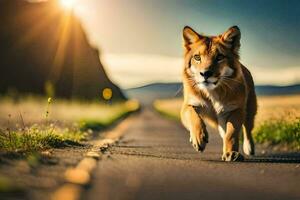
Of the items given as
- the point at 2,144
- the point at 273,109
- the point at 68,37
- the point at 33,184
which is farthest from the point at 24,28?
the point at 33,184

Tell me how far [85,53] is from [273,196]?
7093 cm

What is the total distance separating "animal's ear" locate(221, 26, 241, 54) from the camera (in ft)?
32.9

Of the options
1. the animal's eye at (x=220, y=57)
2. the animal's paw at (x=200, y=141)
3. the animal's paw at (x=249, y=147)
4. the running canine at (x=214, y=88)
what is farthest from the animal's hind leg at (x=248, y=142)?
the animal's paw at (x=200, y=141)

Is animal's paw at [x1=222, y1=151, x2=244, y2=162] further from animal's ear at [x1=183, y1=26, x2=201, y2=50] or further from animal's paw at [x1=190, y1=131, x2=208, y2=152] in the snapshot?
animal's ear at [x1=183, y1=26, x2=201, y2=50]

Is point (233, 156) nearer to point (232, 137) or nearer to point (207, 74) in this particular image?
point (232, 137)

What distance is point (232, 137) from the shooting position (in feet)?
31.2

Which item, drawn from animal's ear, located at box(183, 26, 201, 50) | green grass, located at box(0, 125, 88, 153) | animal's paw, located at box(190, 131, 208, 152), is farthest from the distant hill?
animal's paw, located at box(190, 131, 208, 152)

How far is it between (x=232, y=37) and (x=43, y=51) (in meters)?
54.4

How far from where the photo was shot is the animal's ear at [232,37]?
1002cm

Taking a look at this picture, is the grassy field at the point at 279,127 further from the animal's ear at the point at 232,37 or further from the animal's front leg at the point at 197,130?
the animal's front leg at the point at 197,130

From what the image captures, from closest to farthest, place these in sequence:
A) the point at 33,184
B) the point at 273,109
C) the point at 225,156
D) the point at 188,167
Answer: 1. the point at 33,184
2. the point at 188,167
3. the point at 225,156
4. the point at 273,109

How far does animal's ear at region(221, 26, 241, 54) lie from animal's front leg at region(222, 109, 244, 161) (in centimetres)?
103

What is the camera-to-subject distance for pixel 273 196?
20.1 feet

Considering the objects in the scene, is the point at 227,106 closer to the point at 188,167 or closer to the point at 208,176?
the point at 188,167
